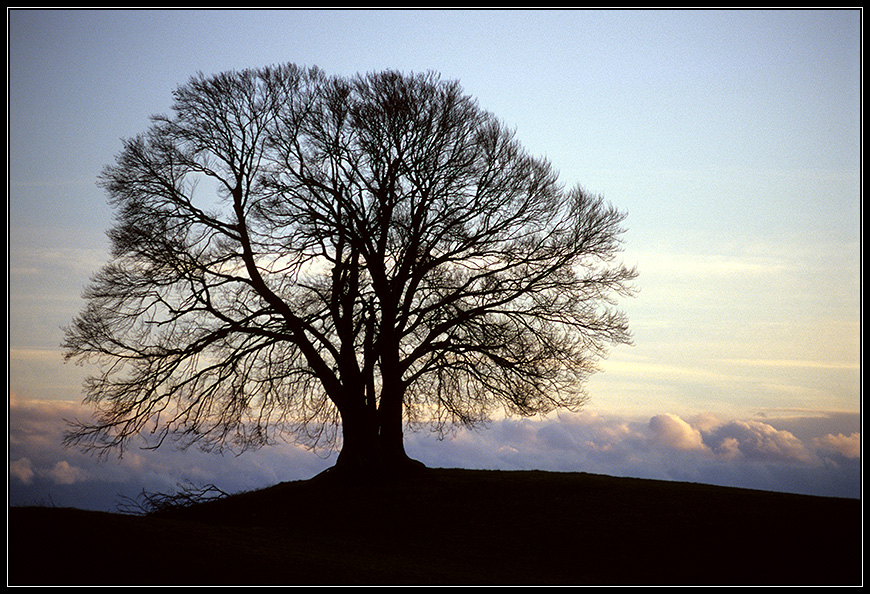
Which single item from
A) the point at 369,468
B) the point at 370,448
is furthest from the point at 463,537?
the point at 370,448

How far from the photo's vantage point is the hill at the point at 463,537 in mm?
11625

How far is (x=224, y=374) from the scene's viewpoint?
19.2 meters

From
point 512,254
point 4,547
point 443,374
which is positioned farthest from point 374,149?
point 4,547

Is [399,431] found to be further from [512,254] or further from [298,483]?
[512,254]

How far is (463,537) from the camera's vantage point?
15.4 meters

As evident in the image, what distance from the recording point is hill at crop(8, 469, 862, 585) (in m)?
11.6

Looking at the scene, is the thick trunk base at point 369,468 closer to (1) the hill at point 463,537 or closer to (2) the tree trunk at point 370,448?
(2) the tree trunk at point 370,448

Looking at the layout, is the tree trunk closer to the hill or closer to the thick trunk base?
the thick trunk base

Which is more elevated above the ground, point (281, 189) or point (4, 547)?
point (281, 189)

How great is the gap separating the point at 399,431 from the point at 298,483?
11.0 ft

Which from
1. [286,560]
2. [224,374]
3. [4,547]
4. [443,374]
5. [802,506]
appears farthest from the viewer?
[443,374]

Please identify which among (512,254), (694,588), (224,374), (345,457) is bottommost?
(694,588)

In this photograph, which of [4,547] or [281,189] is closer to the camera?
[4,547]

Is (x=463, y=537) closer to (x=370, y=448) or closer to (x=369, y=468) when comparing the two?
(x=369, y=468)
